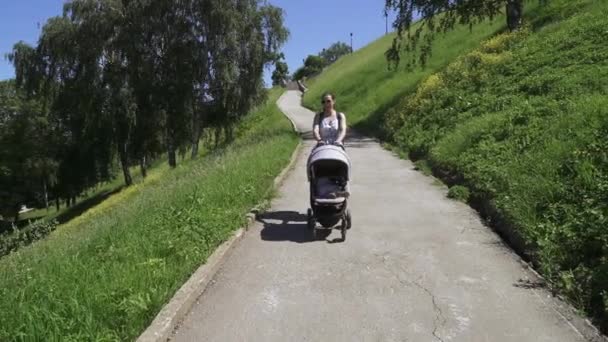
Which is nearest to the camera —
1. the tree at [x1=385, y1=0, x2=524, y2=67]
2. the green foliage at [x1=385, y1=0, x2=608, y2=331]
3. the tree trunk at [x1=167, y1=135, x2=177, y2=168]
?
the green foliage at [x1=385, y1=0, x2=608, y2=331]

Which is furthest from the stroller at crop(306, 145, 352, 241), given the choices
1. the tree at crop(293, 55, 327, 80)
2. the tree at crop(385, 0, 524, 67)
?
the tree at crop(293, 55, 327, 80)

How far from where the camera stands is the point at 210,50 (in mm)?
28781

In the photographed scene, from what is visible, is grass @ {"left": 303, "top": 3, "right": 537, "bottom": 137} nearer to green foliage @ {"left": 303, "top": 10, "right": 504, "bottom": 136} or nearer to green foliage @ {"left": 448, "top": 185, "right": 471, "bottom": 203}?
green foliage @ {"left": 303, "top": 10, "right": 504, "bottom": 136}

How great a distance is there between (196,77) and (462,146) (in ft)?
63.7

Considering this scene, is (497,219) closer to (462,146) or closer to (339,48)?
(462,146)

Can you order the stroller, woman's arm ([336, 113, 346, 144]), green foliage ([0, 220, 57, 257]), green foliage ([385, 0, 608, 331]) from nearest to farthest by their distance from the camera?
green foliage ([385, 0, 608, 331]) → the stroller → woman's arm ([336, 113, 346, 144]) → green foliage ([0, 220, 57, 257])

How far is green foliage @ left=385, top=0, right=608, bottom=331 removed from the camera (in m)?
6.20

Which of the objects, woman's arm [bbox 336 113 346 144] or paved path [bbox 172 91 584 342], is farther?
woman's arm [bbox 336 113 346 144]

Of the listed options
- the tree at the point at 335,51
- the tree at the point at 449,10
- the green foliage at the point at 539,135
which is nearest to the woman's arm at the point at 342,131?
the green foliage at the point at 539,135

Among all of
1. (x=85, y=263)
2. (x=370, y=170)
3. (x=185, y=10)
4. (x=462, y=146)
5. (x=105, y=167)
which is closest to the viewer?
(x=85, y=263)

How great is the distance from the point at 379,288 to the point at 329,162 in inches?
89.9

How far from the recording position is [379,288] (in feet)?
19.4

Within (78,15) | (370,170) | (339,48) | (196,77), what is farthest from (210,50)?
(339,48)

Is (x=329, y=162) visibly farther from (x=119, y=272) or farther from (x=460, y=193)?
(x=460, y=193)
